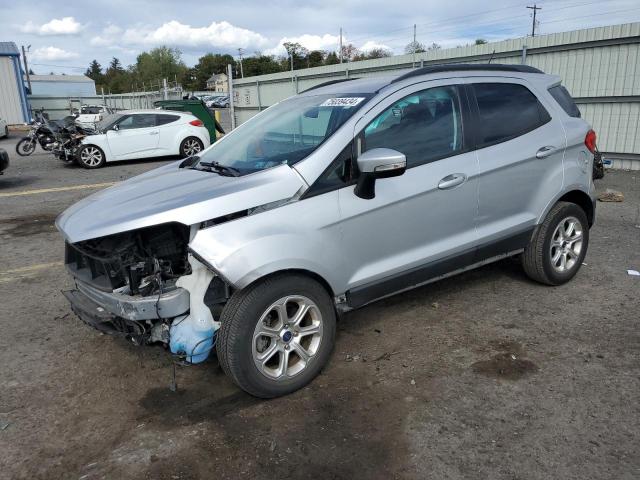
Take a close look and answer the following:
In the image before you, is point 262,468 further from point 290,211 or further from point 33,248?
point 33,248

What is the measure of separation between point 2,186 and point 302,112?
31.7 ft

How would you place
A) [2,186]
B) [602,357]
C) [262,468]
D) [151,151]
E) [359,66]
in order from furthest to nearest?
1. [359,66]
2. [151,151]
3. [2,186]
4. [602,357]
5. [262,468]

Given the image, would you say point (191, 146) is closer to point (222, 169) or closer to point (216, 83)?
point (222, 169)

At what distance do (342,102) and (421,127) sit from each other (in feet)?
1.92

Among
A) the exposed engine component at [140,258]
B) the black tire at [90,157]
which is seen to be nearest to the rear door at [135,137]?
the black tire at [90,157]

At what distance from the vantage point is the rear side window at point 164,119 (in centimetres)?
1469

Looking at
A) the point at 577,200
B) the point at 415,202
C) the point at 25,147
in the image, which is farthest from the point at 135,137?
the point at 415,202

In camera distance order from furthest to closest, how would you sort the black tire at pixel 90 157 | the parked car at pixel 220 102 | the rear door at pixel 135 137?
Answer: 1. the parked car at pixel 220 102
2. the rear door at pixel 135 137
3. the black tire at pixel 90 157

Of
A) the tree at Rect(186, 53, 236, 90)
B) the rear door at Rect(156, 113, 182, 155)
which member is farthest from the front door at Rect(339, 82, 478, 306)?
the tree at Rect(186, 53, 236, 90)

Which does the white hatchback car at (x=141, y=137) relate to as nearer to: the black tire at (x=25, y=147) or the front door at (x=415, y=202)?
the black tire at (x=25, y=147)

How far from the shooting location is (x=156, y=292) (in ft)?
10.2

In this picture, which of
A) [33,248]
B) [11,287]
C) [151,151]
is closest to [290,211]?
[11,287]

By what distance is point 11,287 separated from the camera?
526cm

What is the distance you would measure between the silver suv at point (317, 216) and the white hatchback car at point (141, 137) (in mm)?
10663
